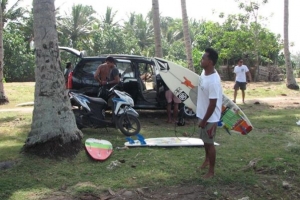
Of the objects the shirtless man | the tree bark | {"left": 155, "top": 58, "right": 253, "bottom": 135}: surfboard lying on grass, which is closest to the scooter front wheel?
{"left": 155, "top": 58, "right": 253, "bottom": 135}: surfboard lying on grass

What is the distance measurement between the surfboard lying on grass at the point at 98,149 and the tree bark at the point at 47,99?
282 millimetres

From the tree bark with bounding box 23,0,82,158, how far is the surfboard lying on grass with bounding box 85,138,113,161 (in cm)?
28

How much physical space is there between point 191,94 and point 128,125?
1418 millimetres

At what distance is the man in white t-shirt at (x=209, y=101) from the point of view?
4.51m

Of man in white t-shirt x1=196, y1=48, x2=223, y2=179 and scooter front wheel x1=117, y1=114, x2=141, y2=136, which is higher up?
man in white t-shirt x1=196, y1=48, x2=223, y2=179

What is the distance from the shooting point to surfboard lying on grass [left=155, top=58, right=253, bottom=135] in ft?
19.4

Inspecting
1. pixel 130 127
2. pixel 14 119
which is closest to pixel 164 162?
pixel 130 127

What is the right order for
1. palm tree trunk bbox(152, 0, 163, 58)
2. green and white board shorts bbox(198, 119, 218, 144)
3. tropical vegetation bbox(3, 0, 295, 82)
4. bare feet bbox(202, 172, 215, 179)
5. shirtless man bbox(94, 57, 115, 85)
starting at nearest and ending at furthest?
green and white board shorts bbox(198, 119, 218, 144) < bare feet bbox(202, 172, 215, 179) < shirtless man bbox(94, 57, 115, 85) < palm tree trunk bbox(152, 0, 163, 58) < tropical vegetation bbox(3, 0, 295, 82)

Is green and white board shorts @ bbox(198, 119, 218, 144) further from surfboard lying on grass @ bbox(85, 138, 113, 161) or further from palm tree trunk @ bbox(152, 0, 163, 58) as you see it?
palm tree trunk @ bbox(152, 0, 163, 58)

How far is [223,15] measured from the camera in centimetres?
2284

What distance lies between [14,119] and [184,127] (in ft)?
14.2

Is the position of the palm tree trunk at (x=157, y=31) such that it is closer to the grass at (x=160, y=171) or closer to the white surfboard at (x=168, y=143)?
the grass at (x=160, y=171)

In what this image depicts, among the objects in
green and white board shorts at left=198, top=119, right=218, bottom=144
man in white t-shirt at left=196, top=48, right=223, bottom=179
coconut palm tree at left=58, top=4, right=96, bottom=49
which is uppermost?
coconut palm tree at left=58, top=4, right=96, bottom=49

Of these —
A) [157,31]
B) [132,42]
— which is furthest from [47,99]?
[132,42]
